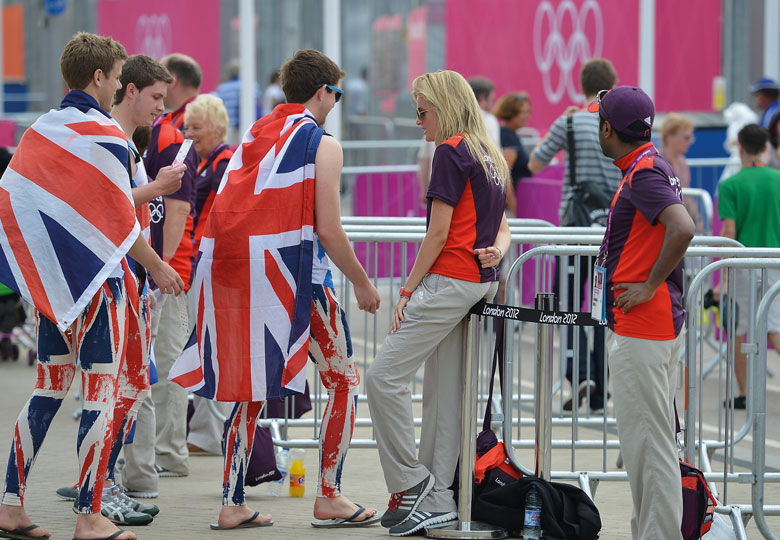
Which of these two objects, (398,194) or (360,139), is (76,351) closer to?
(398,194)

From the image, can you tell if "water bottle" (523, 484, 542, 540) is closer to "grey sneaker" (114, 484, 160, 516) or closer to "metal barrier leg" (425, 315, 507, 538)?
"metal barrier leg" (425, 315, 507, 538)

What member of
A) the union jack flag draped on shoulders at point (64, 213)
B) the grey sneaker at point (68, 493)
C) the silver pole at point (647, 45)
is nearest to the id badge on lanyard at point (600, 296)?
the union jack flag draped on shoulders at point (64, 213)

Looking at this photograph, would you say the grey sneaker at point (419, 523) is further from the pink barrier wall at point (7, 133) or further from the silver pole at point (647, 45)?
the pink barrier wall at point (7, 133)

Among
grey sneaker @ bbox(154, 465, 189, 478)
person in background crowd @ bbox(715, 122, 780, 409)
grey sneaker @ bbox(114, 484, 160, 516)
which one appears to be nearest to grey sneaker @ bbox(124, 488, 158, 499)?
grey sneaker @ bbox(114, 484, 160, 516)

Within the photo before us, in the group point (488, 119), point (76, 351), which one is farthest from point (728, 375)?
point (488, 119)

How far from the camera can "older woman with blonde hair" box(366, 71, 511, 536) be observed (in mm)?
5488

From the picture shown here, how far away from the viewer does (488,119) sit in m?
10.6

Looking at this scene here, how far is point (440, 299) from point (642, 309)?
3.03 feet

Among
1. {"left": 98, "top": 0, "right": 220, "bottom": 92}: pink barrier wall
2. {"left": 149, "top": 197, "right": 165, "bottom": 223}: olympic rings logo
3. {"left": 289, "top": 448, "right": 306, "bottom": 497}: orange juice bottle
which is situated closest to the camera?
{"left": 289, "top": 448, "right": 306, "bottom": 497}: orange juice bottle

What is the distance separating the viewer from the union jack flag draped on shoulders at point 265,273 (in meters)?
5.46

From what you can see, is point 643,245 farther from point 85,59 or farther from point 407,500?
point 85,59

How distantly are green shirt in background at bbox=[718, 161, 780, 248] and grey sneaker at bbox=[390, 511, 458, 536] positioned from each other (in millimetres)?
4140

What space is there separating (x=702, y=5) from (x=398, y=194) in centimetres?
566

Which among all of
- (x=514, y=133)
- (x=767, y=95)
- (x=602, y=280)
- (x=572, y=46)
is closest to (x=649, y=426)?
(x=602, y=280)
